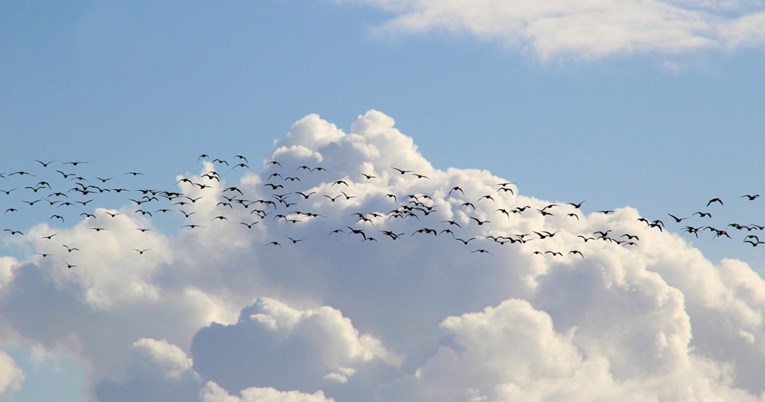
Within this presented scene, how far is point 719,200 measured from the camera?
635ft

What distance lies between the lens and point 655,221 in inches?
7869

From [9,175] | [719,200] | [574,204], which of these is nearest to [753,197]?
[719,200]

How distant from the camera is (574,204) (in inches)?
7682

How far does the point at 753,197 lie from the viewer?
656 feet

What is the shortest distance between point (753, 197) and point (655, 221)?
17.4 meters

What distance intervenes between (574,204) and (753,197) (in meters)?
32.1

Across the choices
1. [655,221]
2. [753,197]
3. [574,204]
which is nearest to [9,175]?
[574,204]

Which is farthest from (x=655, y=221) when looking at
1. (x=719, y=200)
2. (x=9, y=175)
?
(x=9, y=175)

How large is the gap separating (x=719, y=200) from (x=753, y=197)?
1004 cm

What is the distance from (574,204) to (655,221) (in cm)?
1581

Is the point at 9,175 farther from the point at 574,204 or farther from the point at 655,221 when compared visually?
the point at 655,221

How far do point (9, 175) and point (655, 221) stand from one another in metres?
111

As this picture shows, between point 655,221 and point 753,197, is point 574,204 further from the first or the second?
point 753,197

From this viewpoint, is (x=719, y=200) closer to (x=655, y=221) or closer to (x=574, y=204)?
(x=655, y=221)
